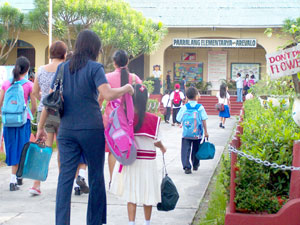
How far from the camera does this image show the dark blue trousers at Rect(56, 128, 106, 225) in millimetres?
4672

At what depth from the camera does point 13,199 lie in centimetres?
642

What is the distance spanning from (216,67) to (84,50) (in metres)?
27.6

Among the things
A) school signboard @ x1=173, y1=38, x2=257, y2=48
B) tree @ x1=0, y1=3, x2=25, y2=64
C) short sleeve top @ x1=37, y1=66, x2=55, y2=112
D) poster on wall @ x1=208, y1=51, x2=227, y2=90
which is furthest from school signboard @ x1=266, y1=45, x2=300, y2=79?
poster on wall @ x1=208, y1=51, x2=227, y2=90

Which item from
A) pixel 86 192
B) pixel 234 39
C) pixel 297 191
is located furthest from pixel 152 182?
pixel 234 39

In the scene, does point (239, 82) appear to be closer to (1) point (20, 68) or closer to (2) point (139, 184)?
(1) point (20, 68)

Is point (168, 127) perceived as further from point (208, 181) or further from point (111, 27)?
point (208, 181)

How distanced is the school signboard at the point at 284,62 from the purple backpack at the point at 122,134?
94.1 inches

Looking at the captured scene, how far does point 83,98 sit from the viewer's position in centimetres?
469

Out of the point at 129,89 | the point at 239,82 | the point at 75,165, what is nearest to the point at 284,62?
the point at 129,89

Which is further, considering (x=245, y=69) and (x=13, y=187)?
(x=245, y=69)

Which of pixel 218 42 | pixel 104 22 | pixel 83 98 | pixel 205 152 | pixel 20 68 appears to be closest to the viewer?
pixel 83 98

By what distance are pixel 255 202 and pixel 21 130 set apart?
3817 millimetres

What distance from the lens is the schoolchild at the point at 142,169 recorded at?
4.88 metres

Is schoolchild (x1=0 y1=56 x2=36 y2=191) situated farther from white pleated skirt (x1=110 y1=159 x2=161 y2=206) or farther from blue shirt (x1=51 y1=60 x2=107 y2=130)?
white pleated skirt (x1=110 y1=159 x2=161 y2=206)
